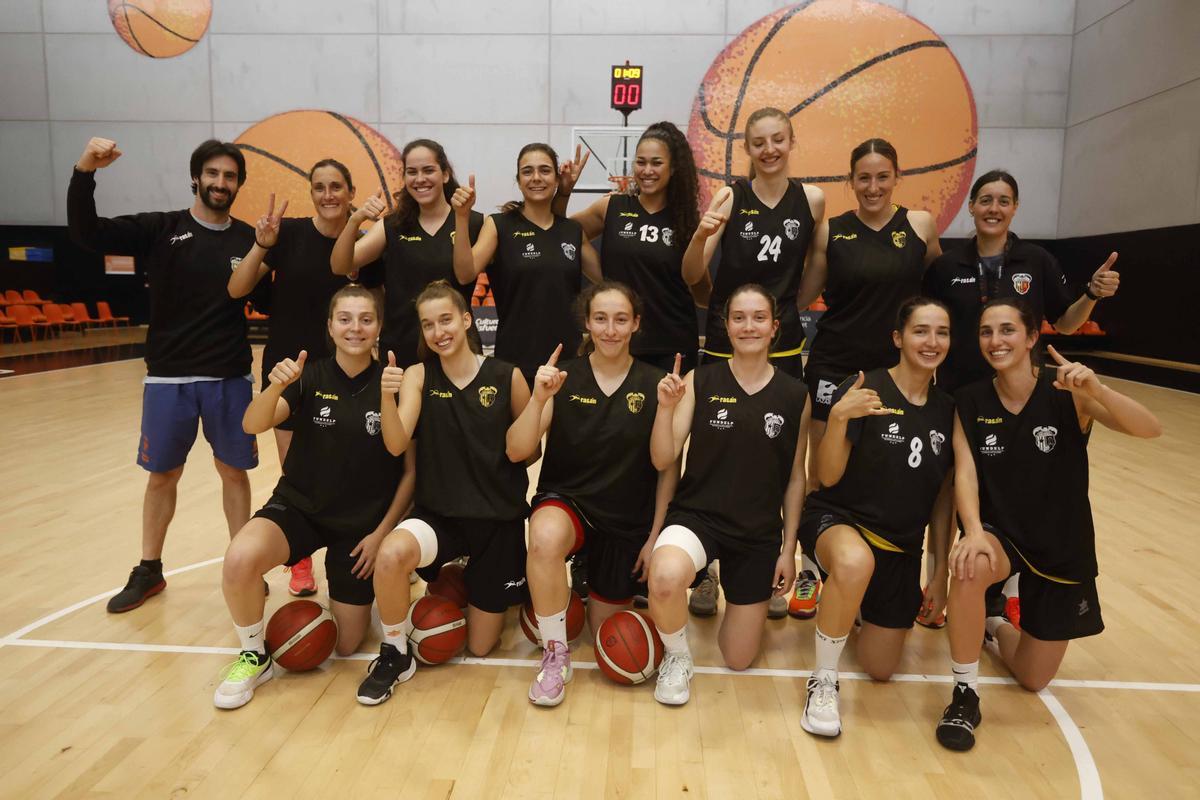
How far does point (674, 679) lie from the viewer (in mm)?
2623

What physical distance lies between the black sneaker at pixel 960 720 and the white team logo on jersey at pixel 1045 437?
817mm

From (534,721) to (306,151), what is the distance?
12769mm

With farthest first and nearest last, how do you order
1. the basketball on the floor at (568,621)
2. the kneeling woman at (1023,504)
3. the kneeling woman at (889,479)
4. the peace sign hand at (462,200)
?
the peace sign hand at (462,200) → the basketball on the floor at (568,621) → the kneeling woman at (889,479) → the kneeling woman at (1023,504)

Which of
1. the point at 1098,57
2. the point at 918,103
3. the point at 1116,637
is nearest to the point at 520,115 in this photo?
the point at 918,103

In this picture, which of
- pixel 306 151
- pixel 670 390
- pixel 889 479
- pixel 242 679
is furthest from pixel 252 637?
pixel 306 151

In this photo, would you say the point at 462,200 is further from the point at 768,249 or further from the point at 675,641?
the point at 675,641

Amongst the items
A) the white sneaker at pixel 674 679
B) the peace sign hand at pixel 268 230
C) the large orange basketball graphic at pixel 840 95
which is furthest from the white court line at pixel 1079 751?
the large orange basketball graphic at pixel 840 95

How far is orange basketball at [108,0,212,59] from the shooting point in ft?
43.1

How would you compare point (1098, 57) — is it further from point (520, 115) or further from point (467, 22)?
point (467, 22)

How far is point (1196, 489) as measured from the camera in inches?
212

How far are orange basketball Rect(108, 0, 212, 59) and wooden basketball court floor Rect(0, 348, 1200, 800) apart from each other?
12.4 m

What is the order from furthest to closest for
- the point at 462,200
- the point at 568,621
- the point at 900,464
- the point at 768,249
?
the point at 768,249
the point at 462,200
the point at 568,621
the point at 900,464

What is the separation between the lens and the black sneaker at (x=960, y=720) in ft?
7.72

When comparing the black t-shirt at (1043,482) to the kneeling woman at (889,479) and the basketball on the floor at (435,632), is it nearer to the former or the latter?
the kneeling woman at (889,479)
